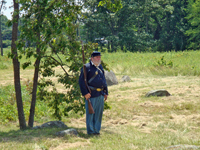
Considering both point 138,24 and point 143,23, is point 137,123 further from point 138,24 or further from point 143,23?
point 143,23

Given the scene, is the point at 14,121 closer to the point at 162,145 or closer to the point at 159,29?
the point at 162,145

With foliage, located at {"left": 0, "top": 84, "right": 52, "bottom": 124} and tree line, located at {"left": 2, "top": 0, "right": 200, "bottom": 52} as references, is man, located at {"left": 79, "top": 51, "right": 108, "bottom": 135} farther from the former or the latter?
tree line, located at {"left": 2, "top": 0, "right": 200, "bottom": 52}

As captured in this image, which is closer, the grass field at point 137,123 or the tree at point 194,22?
the grass field at point 137,123

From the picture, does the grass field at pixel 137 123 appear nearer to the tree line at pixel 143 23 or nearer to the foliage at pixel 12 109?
the foliage at pixel 12 109

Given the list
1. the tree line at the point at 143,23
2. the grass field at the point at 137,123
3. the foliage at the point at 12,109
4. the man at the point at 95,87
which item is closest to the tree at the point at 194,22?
the tree line at the point at 143,23

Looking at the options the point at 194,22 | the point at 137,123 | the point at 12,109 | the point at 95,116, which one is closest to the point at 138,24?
the point at 194,22

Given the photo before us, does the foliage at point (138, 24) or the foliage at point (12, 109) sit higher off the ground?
→ the foliage at point (138, 24)

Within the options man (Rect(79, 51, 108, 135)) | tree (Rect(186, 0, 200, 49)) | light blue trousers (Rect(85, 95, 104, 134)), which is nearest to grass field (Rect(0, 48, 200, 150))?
light blue trousers (Rect(85, 95, 104, 134))

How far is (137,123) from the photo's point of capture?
860cm

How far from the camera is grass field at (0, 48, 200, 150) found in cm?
547

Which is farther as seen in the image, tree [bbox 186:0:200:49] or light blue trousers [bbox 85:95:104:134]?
tree [bbox 186:0:200:49]

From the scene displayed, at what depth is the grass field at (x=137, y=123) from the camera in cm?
547

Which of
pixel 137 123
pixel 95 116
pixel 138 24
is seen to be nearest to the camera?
pixel 95 116

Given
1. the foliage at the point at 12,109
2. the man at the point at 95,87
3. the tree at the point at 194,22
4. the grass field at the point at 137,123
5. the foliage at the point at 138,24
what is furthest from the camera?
the tree at the point at 194,22
